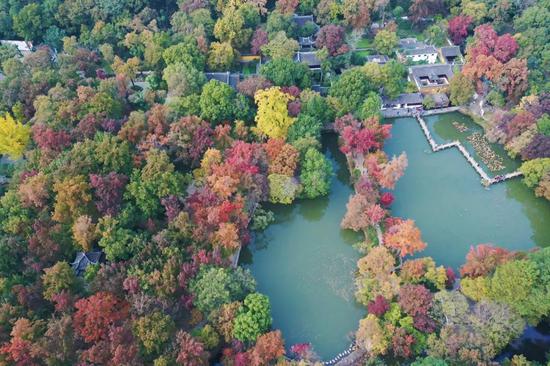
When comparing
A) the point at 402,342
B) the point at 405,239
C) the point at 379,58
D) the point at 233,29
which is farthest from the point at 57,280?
the point at 379,58

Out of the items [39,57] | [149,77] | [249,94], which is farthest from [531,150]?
[39,57]

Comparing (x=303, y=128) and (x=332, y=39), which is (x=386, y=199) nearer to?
(x=303, y=128)

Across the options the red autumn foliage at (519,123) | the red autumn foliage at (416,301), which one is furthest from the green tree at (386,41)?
the red autumn foliage at (416,301)

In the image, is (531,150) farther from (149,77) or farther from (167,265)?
(149,77)

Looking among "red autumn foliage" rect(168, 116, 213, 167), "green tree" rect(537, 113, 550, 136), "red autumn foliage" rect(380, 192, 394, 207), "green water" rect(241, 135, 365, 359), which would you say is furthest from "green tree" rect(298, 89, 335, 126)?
"green tree" rect(537, 113, 550, 136)

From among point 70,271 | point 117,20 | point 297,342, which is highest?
point 117,20

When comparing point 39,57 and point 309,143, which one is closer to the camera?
point 309,143

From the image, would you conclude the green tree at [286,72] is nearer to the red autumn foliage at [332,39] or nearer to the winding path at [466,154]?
the red autumn foliage at [332,39]
